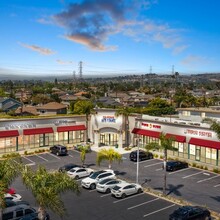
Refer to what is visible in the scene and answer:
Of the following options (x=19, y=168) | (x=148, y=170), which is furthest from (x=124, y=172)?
(x=19, y=168)

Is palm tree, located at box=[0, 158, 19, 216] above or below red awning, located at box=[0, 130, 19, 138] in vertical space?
above

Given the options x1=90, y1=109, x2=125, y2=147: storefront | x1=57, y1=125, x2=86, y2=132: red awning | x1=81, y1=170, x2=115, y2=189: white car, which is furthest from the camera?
x1=90, y1=109, x2=125, y2=147: storefront

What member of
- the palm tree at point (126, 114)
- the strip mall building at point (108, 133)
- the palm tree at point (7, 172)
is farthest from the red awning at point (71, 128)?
the palm tree at point (7, 172)

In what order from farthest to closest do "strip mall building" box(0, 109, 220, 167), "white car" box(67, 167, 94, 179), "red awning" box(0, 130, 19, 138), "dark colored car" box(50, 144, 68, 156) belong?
"dark colored car" box(50, 144, 68, 156) → "red awning" box(0, 130, 19, 138) → "strip mall building" box(0, 109, 220, 167) → "white car" box(67, 167, 94, 179)

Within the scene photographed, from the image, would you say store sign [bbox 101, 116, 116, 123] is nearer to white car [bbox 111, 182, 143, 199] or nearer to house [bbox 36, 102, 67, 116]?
white car [bbox 111, 182, 143, 199]

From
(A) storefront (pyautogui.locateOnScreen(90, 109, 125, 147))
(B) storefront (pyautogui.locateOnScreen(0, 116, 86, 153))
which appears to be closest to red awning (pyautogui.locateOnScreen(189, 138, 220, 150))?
(A) storefront (pyautogui.locateOnScreen(90, 109, 125, 147))

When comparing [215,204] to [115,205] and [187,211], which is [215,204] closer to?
[187,211]

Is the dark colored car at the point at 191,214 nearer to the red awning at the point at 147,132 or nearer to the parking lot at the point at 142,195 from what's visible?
the parking lot at the point at 142,195

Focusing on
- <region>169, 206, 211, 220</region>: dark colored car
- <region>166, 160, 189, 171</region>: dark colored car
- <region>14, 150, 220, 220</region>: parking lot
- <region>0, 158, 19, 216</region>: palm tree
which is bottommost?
<region>14, 150, 220, 220</region>: parking lot

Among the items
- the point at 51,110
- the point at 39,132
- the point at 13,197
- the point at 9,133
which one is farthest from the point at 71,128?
the point at 51,110
